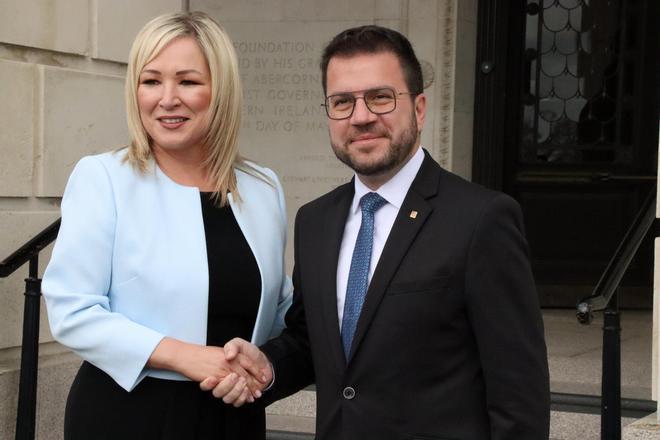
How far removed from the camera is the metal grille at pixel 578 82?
8898 millimetres

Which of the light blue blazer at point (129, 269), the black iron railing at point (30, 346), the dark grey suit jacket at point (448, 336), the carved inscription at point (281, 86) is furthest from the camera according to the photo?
the carved inscription at point (281, 86)

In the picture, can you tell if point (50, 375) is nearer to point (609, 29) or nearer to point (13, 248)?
point (13, 248)

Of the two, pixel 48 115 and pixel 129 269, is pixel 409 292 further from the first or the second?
pixel 48 115

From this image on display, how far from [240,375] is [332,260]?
0.42m

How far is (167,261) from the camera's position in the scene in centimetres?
309

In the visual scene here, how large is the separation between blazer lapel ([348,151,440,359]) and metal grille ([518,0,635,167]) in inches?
250

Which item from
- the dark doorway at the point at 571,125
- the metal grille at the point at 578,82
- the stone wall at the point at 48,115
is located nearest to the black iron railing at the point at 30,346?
the stone wall at the point at 48,115

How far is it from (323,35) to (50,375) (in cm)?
409

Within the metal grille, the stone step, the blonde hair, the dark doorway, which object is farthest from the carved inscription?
the blonde hair

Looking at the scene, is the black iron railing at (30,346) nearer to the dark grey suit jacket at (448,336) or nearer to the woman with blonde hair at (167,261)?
the woman with blonde hair at (167,261)

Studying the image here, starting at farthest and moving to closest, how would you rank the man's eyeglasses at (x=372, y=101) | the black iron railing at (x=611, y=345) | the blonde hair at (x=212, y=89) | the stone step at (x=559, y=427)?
the stone step at (x=559, y=427) → the black iron railing at (x=611, y=345) → the blonde hair at (x=212, y=89) → the man's eyeglasses at (x=372, y=101)

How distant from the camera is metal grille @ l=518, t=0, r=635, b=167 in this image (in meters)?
8.90

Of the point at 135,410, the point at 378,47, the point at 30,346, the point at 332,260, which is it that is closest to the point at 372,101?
the point at 378,47

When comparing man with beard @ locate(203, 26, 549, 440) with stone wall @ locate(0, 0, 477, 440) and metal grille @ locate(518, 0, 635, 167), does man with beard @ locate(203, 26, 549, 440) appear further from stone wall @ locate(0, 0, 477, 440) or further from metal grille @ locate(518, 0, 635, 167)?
metal grille @ locate(518, 0, 635, 167)
